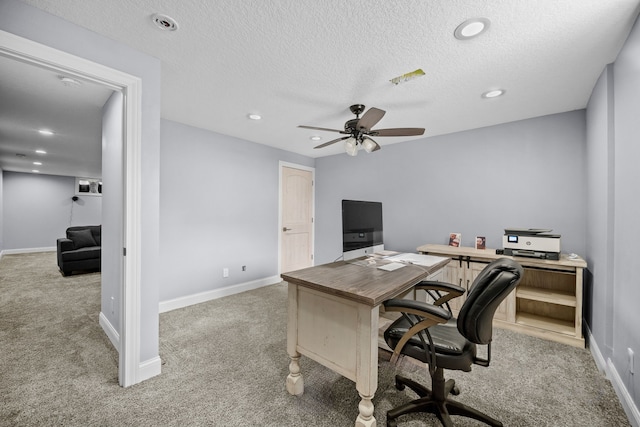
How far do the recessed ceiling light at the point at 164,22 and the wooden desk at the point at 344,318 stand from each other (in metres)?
1.73

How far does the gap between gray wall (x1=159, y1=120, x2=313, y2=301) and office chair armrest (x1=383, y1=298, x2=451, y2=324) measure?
2.93 m

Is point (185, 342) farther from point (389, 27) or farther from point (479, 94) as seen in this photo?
point (479, 94)

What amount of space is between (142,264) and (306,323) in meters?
1.27

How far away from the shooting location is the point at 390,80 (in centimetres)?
222

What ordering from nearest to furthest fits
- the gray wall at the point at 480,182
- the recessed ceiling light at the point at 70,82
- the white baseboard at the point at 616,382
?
the white baseboard at the point at 616,382 < the recessed ceiling light at the point at 70,82 < the gray wall at the point at 480,182

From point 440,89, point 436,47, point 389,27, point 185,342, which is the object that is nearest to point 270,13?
point 389,27

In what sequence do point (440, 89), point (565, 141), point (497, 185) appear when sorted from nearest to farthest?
1. point (440, 89)
2. point (565, 141)
3. point (497, 185)

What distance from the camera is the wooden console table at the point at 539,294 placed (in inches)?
99.0

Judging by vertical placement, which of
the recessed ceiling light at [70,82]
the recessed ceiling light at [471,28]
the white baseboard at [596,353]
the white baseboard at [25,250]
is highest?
the recessed ceiling light at [471,28]

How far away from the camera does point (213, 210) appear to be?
3746 mm

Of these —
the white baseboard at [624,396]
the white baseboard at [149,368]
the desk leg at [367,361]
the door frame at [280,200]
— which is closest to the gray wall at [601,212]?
the white baseboard at [624,396]

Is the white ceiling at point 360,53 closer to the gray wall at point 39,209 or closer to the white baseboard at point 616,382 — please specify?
the white baseboard at point 616,382

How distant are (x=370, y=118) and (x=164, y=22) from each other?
1.57 m

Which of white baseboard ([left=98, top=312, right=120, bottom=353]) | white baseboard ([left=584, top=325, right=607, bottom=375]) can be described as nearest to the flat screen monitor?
white baseboard ([left=584, top=325, right=607, bottom=375])
